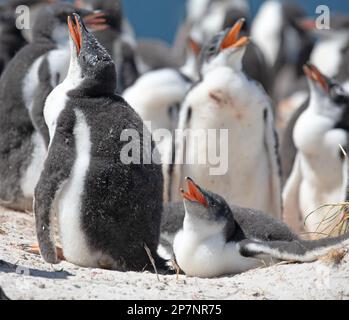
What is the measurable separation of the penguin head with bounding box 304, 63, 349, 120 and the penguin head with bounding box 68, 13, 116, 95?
2618mm

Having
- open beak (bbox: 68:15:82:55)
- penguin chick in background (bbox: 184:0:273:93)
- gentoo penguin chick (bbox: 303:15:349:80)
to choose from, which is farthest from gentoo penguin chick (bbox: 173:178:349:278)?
gentoo penguin chick (bbox: 303:15:349:80)

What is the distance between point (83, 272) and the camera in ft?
15.5

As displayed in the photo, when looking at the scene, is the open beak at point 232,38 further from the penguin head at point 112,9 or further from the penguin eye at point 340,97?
the penguin head at point 112,9

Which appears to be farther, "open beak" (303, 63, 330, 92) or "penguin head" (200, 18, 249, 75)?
"open beak" (303, 63, 330, 92)

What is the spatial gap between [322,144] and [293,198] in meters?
0.71

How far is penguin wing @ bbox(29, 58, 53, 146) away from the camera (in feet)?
20.9

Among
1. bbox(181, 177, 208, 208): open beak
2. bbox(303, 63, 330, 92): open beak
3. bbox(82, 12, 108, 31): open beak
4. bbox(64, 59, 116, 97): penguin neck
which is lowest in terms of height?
bbox(303, 63, 330, 92): open beak

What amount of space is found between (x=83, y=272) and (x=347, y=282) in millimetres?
1211

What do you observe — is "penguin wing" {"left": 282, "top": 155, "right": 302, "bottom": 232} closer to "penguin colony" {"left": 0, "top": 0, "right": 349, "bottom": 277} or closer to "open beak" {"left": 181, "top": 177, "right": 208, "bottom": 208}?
"penguin colony" {"left": 0, "top": 0, "right": 349, "bottom": 277}

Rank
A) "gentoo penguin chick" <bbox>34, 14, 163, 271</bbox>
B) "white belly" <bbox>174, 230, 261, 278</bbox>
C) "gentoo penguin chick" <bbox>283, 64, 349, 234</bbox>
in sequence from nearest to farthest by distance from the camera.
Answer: "gentoo penguin chick" <bbox>34, 14, 163, 271</bbox> < "white belly" <bbox>174, 230, 261, 278</bbox> < "gentoo penguin chick" <bbox>283, 64, 349, 234</bbox>

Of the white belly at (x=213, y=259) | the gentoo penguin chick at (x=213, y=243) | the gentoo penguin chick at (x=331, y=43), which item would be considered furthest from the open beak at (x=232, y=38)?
the gentoo penguin chick at (x=331, y=43)

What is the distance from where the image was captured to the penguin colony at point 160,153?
16.1 ft

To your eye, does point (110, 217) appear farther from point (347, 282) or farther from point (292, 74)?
point (292, 74)
